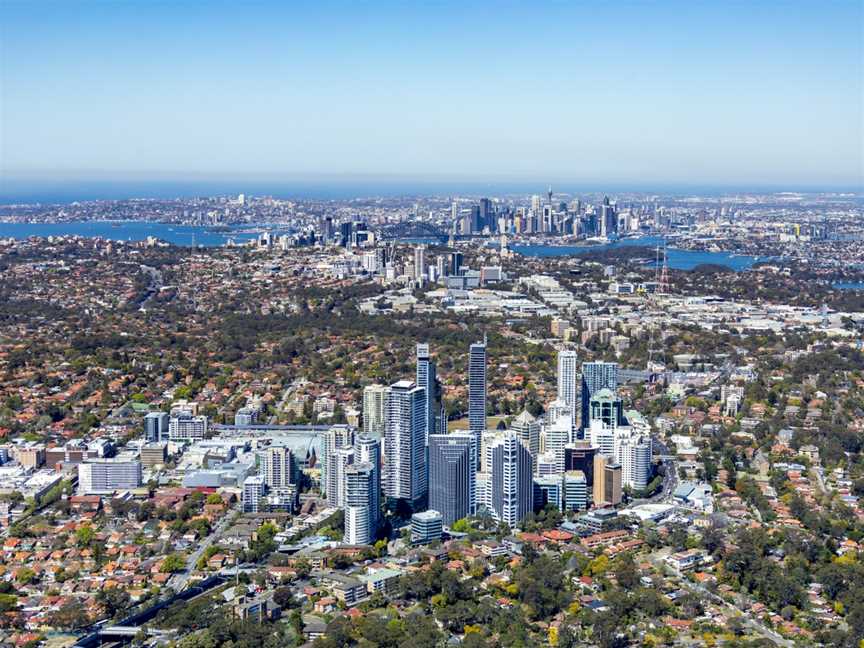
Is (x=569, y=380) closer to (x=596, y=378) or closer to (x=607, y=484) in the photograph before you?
(x=596, y=378)

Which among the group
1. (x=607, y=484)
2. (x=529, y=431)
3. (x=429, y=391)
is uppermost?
(x=429, y=391)

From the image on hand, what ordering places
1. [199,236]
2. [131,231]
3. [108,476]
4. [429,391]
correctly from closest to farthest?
[429,391], [108,476], [199,236], [131,231]

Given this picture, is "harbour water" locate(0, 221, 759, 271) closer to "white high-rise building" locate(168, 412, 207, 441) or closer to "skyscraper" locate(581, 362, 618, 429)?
"skyscraper" locate(581, 362, 618, 429)

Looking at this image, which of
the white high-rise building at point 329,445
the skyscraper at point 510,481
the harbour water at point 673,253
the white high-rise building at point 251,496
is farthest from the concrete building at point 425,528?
the harbour water at point 673,253

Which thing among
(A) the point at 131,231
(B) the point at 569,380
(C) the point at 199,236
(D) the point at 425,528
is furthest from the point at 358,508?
(A) the point at 131,231

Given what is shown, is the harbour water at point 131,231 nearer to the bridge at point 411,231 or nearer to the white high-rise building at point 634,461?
the bridge at point 411,231

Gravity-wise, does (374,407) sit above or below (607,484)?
above
